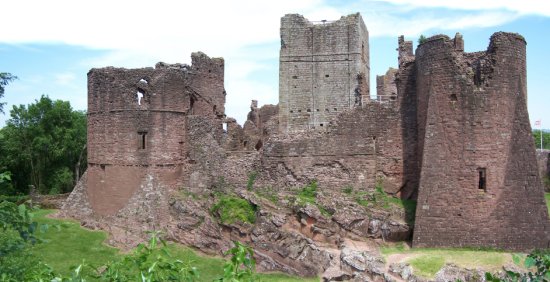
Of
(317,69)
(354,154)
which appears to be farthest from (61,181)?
(354,154)

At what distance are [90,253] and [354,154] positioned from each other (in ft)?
35.7

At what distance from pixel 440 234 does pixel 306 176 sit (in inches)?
231

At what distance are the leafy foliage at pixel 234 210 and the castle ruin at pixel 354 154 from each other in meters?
0.51

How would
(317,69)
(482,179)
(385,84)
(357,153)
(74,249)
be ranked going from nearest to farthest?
(482,179), (74,249), (357,153), (317,69), (385,84)

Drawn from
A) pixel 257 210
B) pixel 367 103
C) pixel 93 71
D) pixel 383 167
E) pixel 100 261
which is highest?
pixel 93 71

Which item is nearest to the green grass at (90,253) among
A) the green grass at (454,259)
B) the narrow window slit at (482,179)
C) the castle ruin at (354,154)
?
the castle ruin at (354,154)

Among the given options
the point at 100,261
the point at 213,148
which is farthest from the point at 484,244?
the point at 100,261

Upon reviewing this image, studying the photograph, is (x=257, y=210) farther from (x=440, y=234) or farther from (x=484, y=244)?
(x=484, y=244)

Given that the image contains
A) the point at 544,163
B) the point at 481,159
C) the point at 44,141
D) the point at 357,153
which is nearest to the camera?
the point at 481,159

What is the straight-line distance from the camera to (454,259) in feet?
55.9

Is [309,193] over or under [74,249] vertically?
over

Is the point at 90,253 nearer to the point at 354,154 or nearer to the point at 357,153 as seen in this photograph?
the point at 354,154

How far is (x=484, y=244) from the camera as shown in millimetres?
17969

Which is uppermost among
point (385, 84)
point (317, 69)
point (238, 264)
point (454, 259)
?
point (317, 69)
